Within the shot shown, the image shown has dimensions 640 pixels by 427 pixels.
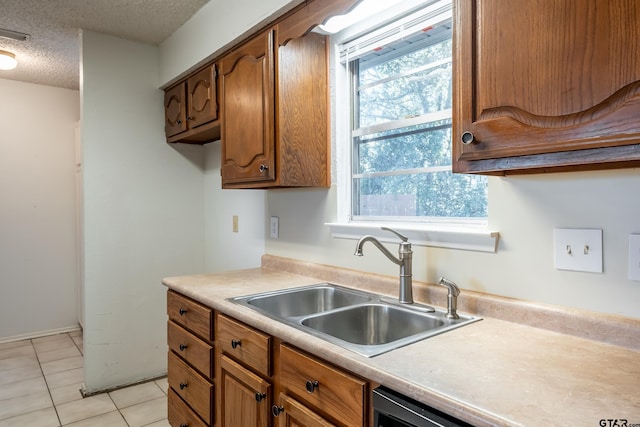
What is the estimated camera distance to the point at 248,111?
6.14ft

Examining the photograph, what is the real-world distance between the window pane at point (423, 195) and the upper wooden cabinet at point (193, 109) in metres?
0.98

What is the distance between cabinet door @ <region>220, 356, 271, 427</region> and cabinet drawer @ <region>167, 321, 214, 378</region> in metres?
0.10

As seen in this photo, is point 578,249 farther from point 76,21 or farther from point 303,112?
point 76,21

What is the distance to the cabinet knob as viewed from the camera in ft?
3.09

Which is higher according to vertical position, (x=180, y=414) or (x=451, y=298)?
(x=451, y=298)

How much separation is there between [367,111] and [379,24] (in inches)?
14.2

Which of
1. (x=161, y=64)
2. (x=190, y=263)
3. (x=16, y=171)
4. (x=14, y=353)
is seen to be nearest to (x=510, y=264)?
(x=190, y=263)

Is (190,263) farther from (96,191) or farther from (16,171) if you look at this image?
(16,171)

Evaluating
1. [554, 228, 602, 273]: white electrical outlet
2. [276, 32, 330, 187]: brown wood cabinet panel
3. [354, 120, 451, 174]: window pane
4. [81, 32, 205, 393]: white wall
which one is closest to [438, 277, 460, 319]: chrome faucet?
[554, 228, 602, 273]: white electrical outlet

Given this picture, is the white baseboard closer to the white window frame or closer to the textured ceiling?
the textured ceiling

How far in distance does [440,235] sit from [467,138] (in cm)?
51

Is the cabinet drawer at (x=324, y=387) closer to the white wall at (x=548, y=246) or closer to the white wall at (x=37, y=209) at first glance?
the white wall at (x=548, y=246)

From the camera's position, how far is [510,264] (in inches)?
47.8

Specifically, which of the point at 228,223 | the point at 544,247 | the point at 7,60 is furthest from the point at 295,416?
the point at 7,60
